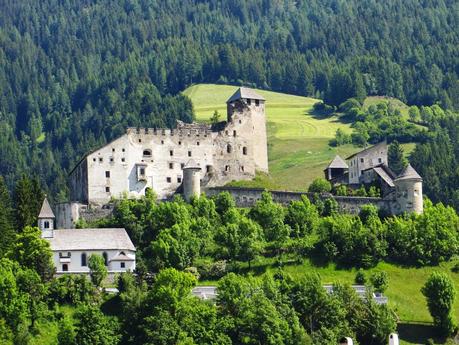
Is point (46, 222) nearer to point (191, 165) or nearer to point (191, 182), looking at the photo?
point (191, 182)

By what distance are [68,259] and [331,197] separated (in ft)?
98.2

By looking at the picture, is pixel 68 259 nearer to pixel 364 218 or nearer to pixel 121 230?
pixel 121 230

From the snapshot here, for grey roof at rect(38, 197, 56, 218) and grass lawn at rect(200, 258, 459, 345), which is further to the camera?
grey roof at rect(38, 197, 56, 218)

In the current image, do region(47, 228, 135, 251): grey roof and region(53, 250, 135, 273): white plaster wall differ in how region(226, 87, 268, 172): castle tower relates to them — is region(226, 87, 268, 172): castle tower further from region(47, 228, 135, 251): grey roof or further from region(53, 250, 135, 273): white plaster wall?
region(53, 250, 135, 273): white plaster wall

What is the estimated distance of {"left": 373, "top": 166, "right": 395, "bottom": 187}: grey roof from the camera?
11949cm

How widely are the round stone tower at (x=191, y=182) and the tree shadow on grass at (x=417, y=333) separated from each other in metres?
27.9

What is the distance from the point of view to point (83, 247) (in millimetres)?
101125

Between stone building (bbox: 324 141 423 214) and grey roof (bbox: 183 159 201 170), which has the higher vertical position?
grey roof (bbox: 183 159 201 170)

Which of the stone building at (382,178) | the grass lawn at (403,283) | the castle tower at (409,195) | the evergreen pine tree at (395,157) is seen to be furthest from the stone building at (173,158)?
the evergreen pine tree at (395,157)

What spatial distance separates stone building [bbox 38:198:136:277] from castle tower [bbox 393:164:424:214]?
29452 mm

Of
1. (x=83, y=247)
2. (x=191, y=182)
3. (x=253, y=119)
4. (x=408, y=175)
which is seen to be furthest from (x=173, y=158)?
(x=408, y=175)

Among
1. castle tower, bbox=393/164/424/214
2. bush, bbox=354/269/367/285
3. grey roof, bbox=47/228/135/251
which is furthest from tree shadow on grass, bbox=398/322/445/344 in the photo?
grey roof, bbox=47/228/135/251

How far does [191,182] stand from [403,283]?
24.3 metres

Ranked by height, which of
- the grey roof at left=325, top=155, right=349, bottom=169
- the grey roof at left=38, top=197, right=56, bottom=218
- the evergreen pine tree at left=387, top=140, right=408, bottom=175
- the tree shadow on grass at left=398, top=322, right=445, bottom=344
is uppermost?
the evergreen pine tree at left=387, top=140, right=408, bottom=175
